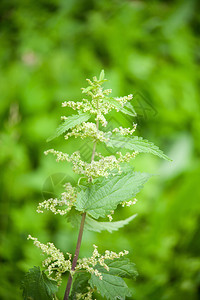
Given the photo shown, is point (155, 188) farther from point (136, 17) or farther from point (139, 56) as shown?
point (136, 17)

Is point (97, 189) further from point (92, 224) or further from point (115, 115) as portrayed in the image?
point (115, 115)

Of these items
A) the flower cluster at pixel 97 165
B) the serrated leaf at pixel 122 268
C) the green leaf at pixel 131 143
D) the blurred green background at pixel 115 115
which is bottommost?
the serrated leaf at pixel 122 268

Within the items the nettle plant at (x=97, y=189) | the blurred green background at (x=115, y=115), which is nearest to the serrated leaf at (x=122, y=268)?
the nettle plant at (x=97, y=189)

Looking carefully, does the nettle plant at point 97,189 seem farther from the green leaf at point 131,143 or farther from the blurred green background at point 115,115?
the blurred green background at point 115,115

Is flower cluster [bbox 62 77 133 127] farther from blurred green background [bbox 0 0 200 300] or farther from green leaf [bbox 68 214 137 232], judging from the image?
blurred green background [bbox 0 0 200 300]

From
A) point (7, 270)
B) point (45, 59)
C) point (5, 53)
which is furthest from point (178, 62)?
point (7, 270)

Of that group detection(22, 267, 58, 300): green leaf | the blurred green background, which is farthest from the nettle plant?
the blurred green background
